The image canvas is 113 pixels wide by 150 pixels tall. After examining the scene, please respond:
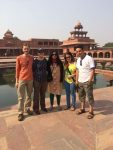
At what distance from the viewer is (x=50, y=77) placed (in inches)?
164

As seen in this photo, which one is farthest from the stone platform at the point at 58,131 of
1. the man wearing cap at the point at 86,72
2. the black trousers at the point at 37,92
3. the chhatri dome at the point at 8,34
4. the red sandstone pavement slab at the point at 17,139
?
the chhatri dome at the point at 8,34

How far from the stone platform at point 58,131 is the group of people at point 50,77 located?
0.22m

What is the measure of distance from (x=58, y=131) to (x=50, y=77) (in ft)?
4.15

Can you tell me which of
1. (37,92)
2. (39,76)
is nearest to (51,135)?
(37,92)

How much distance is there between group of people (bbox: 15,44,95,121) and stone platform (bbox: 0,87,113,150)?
0.22m

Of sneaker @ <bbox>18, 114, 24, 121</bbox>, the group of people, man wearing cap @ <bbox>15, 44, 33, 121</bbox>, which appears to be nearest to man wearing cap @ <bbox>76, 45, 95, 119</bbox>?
the group of people

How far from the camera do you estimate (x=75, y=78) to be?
416cm

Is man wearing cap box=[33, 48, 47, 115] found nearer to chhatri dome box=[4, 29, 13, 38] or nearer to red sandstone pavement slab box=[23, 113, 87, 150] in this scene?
red sandstone pavement slab box=[23, 113, 87, 150]

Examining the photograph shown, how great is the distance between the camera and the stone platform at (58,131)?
278 centimetres

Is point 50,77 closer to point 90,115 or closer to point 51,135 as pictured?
point 90,115

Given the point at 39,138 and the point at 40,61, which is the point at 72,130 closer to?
the point at 39,138

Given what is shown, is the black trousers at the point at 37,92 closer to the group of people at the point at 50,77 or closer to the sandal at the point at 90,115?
the group of people at the point at 50,77

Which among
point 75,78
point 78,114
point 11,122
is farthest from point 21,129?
point 75,78

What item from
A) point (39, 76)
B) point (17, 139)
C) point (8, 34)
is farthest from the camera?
point (8, 34)
